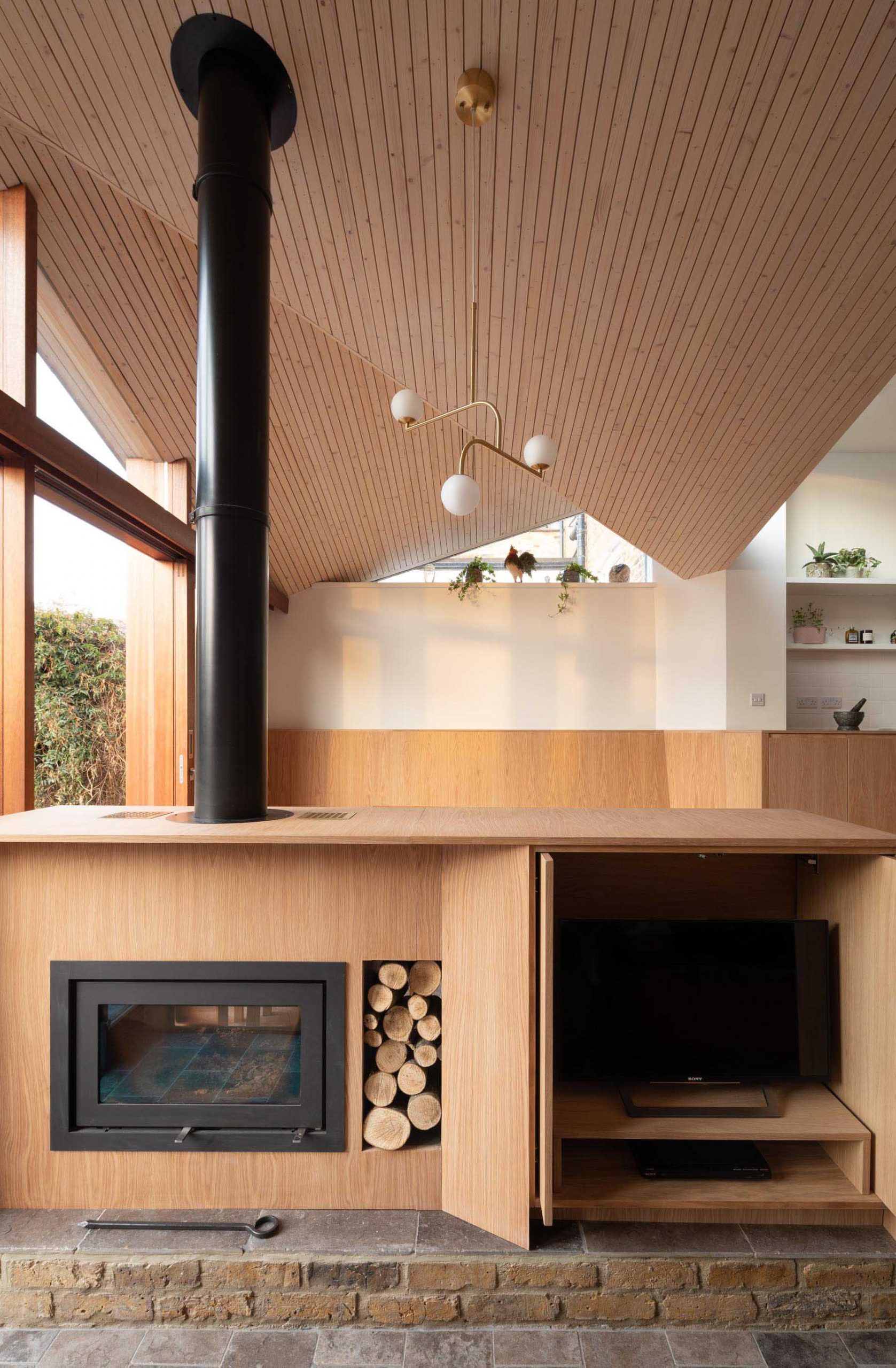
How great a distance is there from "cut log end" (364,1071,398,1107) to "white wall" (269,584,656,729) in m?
4.76

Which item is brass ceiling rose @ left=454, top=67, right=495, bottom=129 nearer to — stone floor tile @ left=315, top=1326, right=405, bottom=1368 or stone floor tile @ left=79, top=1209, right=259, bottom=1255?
stone floor tile @ left=79, top=1209, right=259, bottom=1255

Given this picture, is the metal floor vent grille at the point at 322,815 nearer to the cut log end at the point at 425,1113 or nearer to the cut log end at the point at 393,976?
the cut log end at the point at 393,976

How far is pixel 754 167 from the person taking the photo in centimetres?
269

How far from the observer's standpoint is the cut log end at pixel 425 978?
2.05m

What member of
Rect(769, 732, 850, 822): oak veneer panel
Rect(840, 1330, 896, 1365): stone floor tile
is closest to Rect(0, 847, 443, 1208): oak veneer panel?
Rect(840, 1330, 896, 1365): stone floor tile

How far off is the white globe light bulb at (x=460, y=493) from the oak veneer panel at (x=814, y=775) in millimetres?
2861

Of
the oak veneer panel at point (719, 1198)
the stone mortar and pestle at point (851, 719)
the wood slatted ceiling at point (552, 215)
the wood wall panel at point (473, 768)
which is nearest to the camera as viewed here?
the oak veneer panel at point (719, 1198)

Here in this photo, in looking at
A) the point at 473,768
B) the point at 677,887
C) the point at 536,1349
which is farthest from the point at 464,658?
the point at 536,1349

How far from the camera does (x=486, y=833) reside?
190cm

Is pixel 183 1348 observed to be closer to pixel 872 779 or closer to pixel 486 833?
pixel 486 833

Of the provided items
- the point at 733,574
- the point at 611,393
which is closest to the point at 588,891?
the point at 611,393

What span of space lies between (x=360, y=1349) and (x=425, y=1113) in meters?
0.50

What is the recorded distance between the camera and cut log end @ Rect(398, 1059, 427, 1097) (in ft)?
6.64

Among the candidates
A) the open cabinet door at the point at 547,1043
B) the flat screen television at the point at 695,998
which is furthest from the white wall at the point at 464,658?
the open cabinet door at the point at 547,1043
